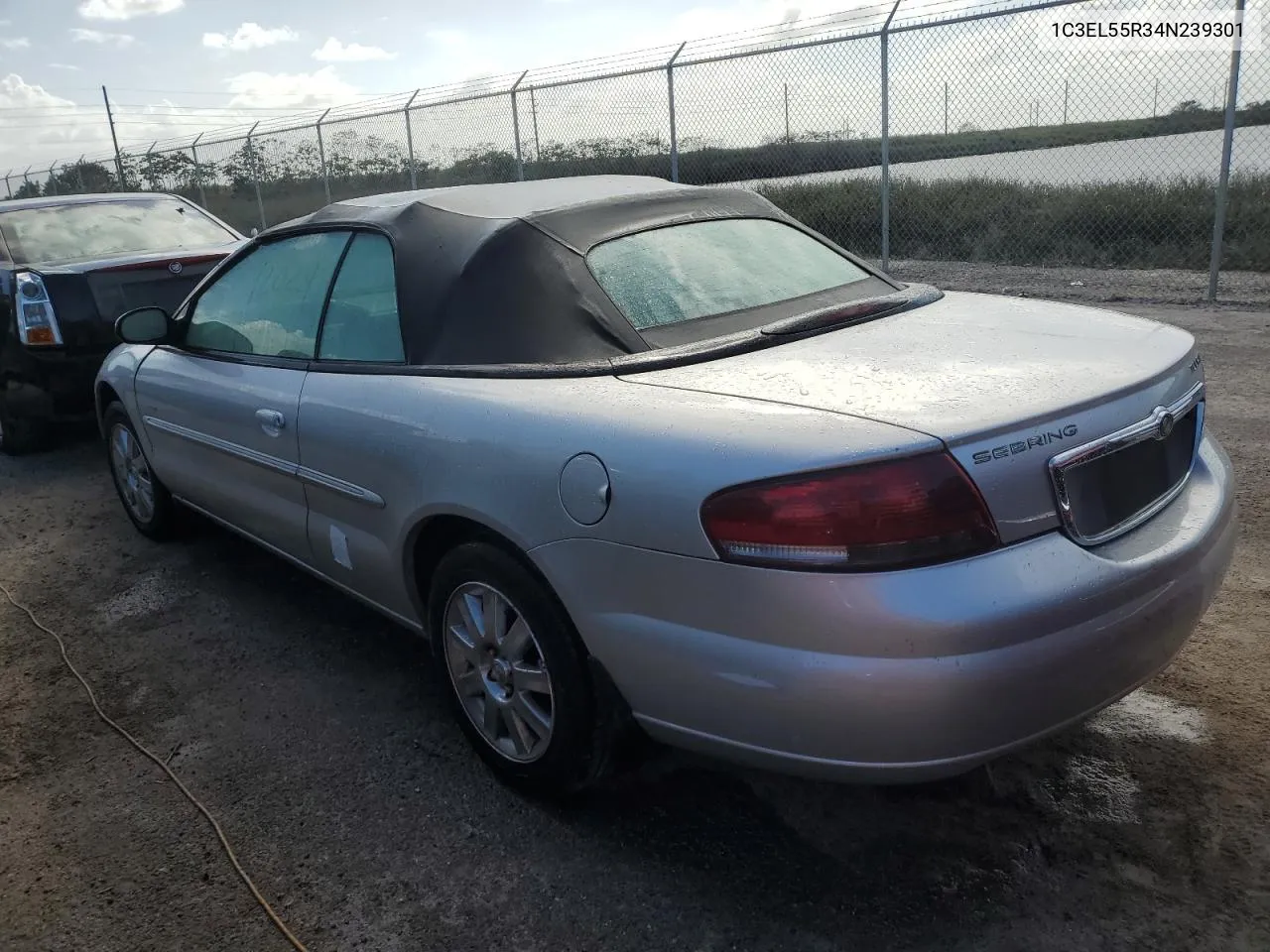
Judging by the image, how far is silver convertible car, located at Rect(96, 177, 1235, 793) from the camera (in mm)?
1998

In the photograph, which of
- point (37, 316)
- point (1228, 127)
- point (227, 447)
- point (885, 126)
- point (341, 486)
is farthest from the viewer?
point (885, 126)

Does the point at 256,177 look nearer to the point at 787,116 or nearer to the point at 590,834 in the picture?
the point at 787,116


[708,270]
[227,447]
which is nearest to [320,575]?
[227,447]

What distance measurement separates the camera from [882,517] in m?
1.99

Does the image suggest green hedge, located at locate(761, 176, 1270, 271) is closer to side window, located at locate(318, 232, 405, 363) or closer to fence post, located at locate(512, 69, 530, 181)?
fence post, located at locate(512, 69, 530, 181)

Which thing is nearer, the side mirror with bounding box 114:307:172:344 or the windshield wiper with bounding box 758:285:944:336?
the windshield wiper with bounding box 758:285:944:336

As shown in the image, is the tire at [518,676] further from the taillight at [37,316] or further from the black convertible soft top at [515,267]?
the taillight at [37,316]

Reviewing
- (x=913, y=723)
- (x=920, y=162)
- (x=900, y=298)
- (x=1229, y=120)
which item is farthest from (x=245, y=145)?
(x=913, y=723)

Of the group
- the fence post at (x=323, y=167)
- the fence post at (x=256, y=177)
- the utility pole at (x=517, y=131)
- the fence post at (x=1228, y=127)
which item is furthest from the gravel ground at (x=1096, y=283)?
the fence post at (x=256, y=177)

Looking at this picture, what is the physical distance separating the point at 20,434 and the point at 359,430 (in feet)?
16.6

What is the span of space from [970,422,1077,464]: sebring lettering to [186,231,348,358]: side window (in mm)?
2250

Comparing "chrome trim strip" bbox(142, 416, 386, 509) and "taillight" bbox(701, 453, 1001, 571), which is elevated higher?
"taillight" bbox(701, 453, 1001, 571)

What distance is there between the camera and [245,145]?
18062 mm

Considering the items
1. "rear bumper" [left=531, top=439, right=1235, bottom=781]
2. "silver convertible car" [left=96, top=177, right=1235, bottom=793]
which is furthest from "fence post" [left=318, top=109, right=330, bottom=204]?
"rear bumper" [left=531, top=439, right=1235, bottom=781]
